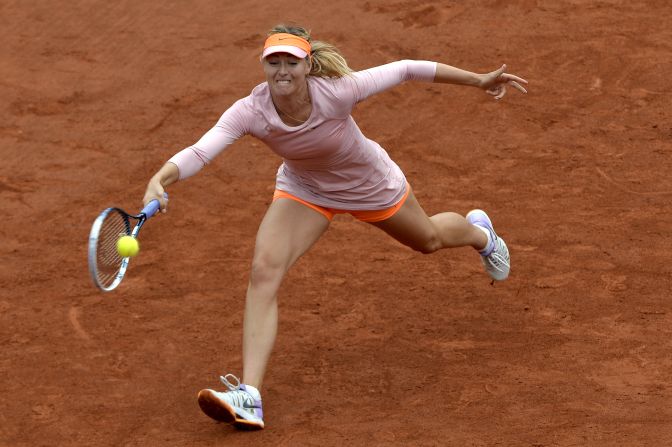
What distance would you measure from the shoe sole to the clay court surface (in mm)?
65

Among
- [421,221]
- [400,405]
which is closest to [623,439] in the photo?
[400,405]

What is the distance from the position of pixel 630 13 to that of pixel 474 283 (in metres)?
4.64

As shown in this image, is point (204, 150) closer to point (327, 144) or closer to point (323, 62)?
point (327, 144)

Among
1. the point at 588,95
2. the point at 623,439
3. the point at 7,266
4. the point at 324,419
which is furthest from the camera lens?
the point at 588,95

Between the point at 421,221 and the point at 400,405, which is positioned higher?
the point at 421,221

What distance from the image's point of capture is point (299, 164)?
23.0 ft

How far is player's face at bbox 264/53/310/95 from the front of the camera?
6.59m

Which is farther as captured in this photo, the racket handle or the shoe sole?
the shoe sole

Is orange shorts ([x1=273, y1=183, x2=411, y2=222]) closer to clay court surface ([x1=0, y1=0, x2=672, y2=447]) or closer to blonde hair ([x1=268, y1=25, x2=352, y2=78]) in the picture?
blonde hair ([x1=268, y1=25, x2=352, y2=78])

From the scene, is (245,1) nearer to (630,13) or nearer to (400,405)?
(630,13)

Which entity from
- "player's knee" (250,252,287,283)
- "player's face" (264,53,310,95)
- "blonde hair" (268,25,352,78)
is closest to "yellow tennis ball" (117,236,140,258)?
"player's knee" (250,252,287,283)

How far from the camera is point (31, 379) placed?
7.38 metres

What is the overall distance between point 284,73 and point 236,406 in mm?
1663

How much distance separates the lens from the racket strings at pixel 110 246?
6.34 meters
